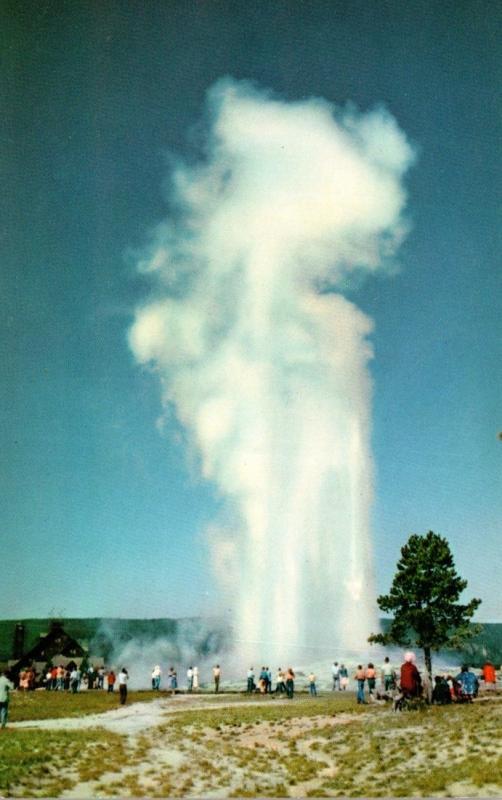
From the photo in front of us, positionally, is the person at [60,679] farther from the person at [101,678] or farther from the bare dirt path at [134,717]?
the bare dirt path at [134,717]

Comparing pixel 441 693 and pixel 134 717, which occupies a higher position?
pixel 441 693

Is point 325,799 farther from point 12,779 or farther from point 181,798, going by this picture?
point 12,779

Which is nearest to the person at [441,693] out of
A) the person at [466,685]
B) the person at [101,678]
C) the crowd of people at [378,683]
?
the crowd of people at [378,683]

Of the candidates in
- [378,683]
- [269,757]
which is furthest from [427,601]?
[269,757]

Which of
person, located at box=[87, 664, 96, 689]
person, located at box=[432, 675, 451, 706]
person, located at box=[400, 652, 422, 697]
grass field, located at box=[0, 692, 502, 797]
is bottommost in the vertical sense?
person, located at box=[87, 664, 96, 689]

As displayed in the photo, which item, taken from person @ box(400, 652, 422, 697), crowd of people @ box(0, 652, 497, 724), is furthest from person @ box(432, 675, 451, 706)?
person @ box(400, 652, 422, 697)

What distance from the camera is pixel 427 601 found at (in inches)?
1683

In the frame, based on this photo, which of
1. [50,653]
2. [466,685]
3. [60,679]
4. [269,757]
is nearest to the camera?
[269,757]

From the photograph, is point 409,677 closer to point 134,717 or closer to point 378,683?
point 134,717

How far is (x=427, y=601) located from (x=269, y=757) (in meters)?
27.1

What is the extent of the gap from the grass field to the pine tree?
16.0 metres

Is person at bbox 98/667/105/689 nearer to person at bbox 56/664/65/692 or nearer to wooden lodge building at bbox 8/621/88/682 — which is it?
person at bbox 56/664/65/692

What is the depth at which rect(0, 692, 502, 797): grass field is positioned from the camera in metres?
13.9

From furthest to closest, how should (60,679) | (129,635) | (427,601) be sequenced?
(129,635)
(60,679)
(427,601)
